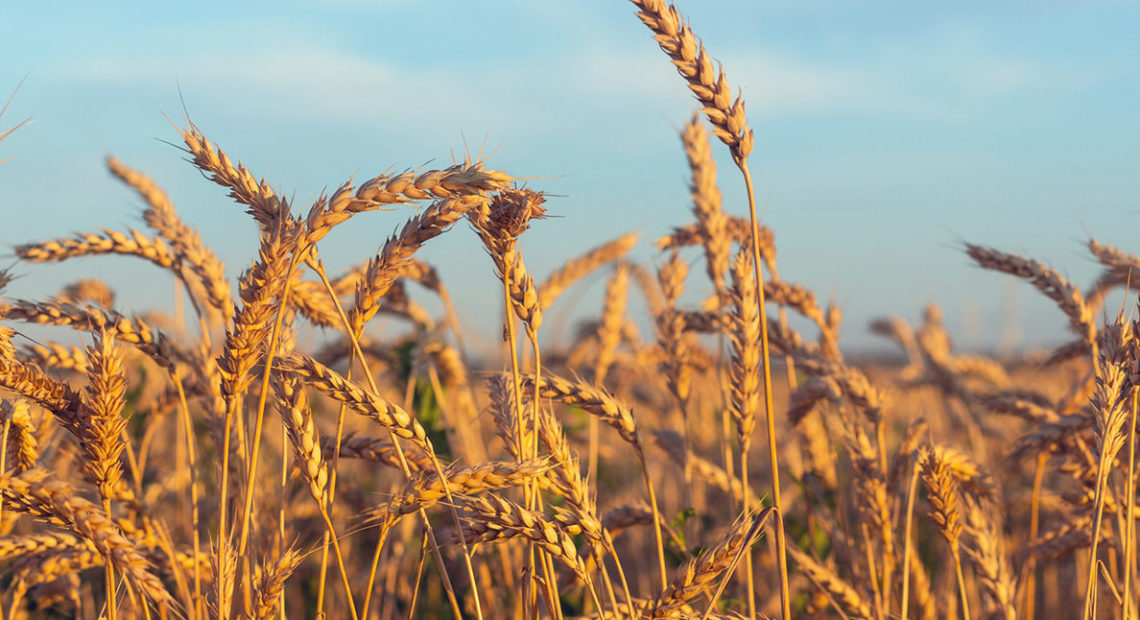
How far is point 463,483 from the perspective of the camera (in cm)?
180

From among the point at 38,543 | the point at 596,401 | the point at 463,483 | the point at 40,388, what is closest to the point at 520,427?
the point at 463,483

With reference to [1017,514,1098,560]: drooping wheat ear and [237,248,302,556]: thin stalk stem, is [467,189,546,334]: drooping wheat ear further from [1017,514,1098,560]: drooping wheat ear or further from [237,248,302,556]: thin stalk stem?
[1017,514,1098,560]: drooping wheat ear

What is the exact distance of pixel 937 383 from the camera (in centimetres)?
587

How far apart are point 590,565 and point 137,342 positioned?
5.16 feet

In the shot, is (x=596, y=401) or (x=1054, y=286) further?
(x=1054, y=286)

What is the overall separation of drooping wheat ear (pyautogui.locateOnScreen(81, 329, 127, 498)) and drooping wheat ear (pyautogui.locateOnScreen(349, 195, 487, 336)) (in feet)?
2.35

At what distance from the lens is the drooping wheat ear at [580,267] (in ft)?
14.9

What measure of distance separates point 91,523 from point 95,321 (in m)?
1.10

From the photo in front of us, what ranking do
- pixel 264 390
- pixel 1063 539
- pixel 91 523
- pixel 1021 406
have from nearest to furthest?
1. pixel 91 523
2. pixel 264 390
3. pixel 1063 539
4. pixel 1021 406

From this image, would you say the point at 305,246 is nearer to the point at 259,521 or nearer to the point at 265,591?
Result: the point at 265,591

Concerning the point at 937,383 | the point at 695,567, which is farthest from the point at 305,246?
the point at 937,383

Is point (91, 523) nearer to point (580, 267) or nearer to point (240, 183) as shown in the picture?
point (240, 183)

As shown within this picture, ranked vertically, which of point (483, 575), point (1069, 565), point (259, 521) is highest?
point (259, 521)

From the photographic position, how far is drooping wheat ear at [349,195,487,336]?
181cm
